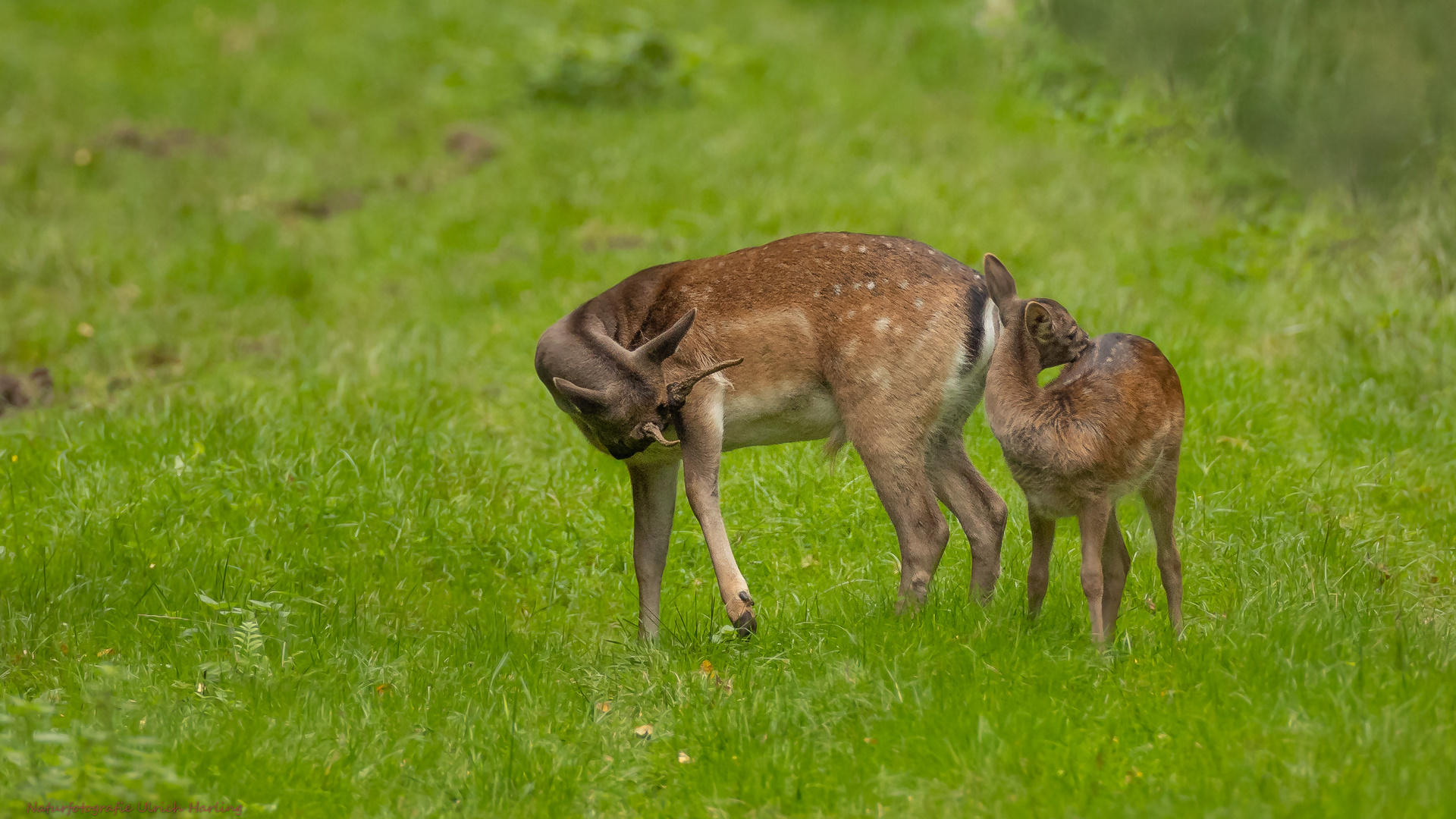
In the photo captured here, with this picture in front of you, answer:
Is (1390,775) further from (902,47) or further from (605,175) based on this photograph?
(902,47)

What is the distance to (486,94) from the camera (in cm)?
1408

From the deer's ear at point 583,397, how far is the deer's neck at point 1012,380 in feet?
4.85

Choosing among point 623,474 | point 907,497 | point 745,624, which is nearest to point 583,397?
point 745,624

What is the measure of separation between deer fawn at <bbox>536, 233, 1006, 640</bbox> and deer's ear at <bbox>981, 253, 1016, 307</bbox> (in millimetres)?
303

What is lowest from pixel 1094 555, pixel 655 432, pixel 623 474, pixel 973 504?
pixel 623 474

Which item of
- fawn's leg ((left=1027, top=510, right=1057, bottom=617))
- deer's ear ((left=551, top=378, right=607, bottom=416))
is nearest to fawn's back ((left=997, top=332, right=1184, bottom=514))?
fawn's leg ((left=1027, top=510, right=1057, bottom=617))

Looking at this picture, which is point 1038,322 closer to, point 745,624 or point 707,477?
point 707,477

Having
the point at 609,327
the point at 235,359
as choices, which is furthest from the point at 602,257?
the point at 609,327

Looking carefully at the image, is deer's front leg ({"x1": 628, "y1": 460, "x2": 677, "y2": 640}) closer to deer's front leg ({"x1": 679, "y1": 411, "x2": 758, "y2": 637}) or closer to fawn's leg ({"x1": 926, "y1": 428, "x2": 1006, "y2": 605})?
deer's front leg ({"x1": 679, "y1": 411, "x2": 758, "y2": 637})

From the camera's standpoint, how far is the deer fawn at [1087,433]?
14.9 feet

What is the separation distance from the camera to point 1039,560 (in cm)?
481

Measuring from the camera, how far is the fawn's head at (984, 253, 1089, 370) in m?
4.73

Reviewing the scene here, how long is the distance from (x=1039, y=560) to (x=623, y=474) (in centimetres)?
283

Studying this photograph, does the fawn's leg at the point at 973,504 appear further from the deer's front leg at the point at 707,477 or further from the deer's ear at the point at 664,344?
the deer's ear at the point at 664,344
